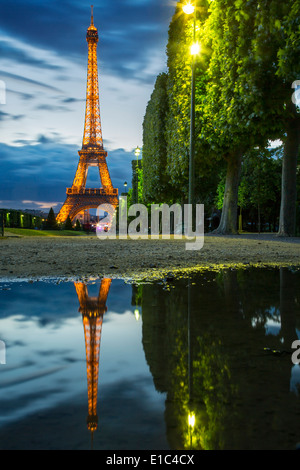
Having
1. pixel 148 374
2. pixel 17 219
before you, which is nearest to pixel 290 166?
pixel 148 374

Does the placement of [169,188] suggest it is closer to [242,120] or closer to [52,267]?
[242,120]

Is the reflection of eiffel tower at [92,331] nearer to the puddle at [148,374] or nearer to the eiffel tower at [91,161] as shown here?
the puddle at [148,374]

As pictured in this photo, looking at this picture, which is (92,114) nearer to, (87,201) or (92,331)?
(87,201)

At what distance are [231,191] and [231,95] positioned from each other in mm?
10081

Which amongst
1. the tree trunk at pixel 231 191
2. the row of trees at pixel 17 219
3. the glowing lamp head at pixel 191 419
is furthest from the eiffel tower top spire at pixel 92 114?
the glowing lamp head at pixel 191 419

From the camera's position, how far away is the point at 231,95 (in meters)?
18.1

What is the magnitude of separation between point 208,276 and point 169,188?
27.4 meters

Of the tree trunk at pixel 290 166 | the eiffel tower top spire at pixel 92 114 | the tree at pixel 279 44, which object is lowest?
the tree trunk at pixel 290 166

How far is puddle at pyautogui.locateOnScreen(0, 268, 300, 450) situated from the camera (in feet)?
4.98

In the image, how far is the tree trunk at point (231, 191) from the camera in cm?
2709

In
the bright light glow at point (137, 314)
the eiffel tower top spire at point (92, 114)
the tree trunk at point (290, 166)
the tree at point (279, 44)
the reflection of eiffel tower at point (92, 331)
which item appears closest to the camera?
the reflection of eiffel tower at point (92, 331)

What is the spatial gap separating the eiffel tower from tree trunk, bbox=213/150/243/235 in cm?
4316

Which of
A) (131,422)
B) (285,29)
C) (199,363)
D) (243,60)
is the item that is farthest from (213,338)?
(243,60)
